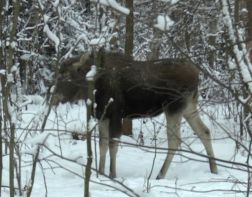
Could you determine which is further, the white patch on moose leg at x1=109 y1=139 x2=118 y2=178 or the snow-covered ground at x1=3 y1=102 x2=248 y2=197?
the white patch on moose leg at x1=109 y1=139 x2=118 y2=178

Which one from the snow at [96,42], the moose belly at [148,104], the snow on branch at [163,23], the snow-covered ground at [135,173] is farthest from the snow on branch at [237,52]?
the moose belly at [148,104]

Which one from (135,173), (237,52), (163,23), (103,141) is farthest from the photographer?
(135,173)

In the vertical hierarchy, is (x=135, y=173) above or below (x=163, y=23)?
below

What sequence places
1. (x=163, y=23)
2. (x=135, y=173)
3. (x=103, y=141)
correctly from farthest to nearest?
(x=135, y=173), (x=103, y=141), (x=163, y=23)

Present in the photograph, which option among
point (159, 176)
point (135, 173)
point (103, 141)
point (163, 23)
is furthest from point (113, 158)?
point (163, 23)

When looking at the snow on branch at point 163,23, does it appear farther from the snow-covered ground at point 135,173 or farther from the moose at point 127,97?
the moose at point 127,97

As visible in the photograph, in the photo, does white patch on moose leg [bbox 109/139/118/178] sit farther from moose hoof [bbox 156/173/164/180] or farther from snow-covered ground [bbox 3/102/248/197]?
moose hoof [bbox 156/173/164/180]

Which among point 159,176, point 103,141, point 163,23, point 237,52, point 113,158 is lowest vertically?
point 159,176

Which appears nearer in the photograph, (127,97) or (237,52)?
(237,52)

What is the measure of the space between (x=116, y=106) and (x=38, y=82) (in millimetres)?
8205

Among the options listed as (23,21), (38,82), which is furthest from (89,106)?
(23,21)

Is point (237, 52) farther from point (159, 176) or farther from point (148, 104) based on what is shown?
point (159, 176)

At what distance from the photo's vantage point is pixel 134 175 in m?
7.64

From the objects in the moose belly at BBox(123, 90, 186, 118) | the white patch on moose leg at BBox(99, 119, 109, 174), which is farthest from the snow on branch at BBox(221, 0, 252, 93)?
the white patch on moose leg at BBox(99, 119, 109, 174)
